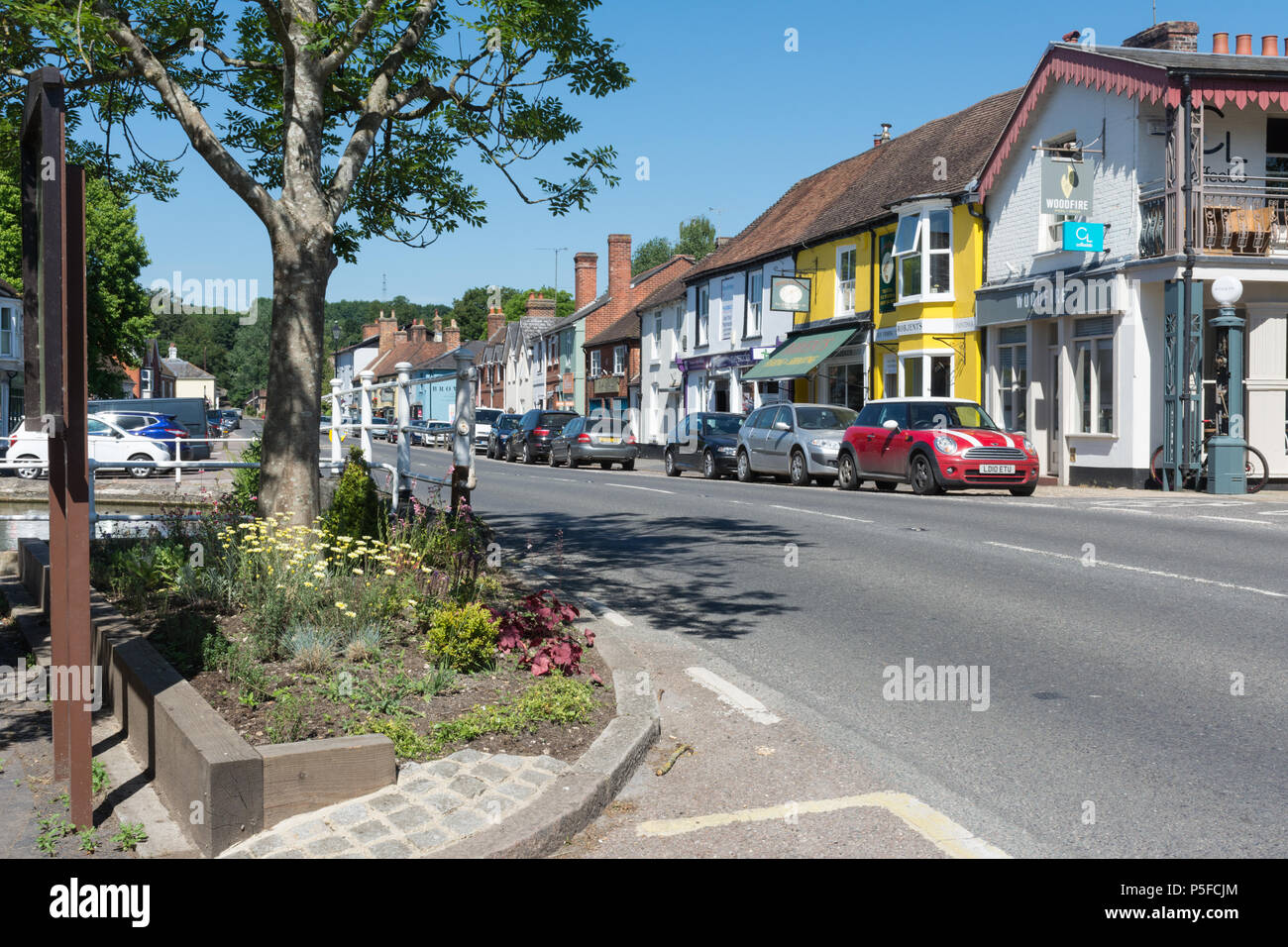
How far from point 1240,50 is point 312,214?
24.1 m

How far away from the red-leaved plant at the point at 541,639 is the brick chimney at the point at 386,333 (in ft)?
392

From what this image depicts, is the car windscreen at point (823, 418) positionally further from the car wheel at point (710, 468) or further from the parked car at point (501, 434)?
the parked car at point (501, 434)

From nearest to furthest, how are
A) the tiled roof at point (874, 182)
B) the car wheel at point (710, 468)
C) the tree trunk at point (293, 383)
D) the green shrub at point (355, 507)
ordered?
the tree trunk at point (293, 383), the green shrub at point (355, 507), the car wheel at point (710, 468), the tiled roof at point (874, 182)

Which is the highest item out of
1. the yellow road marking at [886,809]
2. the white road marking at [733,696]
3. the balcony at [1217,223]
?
the balcony at [1217,223]

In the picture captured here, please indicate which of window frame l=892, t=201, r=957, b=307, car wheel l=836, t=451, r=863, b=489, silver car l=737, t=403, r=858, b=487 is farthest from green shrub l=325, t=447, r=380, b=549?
window frame l=892, t=201, r=957, b=307

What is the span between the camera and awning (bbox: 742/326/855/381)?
1288 inches

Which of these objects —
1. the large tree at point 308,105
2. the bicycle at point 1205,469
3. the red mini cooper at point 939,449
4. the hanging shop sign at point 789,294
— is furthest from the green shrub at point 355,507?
the hanging shop sign at point 789,294

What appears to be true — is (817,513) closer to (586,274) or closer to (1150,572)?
(1150,572)

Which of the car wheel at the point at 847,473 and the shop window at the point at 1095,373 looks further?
the shop window at the point at 1095,373

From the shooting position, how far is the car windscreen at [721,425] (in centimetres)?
2932

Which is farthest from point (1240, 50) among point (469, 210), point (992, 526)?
point (469, 210)

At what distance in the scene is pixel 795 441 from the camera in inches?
973

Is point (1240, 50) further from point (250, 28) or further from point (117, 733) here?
point (117, 733)
